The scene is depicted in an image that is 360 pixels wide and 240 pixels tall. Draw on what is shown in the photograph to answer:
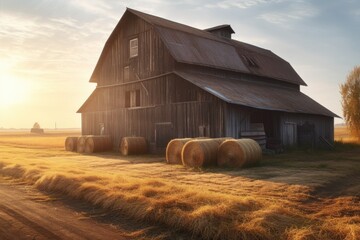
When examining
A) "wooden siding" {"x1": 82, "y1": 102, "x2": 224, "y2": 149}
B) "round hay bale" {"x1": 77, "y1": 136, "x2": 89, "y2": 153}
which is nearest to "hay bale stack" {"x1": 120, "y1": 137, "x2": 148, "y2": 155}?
"wooden siding" {"x1": 82, "y1": 102, "x2": 224, "y2": 149}

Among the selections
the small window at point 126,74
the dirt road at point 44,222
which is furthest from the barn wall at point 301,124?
the dirt road at point 44,222

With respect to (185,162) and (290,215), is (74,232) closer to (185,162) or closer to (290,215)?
(290,215)

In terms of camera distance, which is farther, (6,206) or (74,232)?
(6,206)

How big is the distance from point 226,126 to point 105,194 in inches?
489

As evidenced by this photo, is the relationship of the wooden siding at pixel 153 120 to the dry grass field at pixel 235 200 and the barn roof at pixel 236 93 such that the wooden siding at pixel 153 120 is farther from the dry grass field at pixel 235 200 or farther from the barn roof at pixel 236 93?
the dry grass field at pixel 235 200

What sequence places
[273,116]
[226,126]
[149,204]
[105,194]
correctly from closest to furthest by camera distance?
[149,204] → [105,194] → [226,126] → [273,116]

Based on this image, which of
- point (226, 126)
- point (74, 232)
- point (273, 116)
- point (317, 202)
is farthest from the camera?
point (273, 116)

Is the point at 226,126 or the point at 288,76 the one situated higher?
the point at 288,76

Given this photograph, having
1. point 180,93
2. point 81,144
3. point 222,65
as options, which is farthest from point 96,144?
point 222,65

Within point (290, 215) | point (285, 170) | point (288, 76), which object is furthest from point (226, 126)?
point (288, 76)

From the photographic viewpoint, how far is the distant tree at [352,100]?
3994cm

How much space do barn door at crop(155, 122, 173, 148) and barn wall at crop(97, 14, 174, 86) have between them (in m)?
3.82

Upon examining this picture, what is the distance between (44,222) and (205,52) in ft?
71.9

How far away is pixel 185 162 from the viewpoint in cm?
1700
